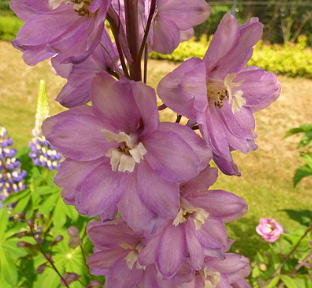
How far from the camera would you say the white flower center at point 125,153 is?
0.68m

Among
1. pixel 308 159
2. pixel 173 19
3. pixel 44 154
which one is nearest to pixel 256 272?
pixel 308 159

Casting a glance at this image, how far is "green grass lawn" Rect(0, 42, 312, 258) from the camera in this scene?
4188 mm

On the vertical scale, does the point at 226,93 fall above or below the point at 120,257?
above

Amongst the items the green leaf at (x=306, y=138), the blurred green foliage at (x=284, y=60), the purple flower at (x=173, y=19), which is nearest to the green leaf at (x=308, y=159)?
the green leaf at (x=306, y=138)

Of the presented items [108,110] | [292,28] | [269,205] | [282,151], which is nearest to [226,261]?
[108,110]

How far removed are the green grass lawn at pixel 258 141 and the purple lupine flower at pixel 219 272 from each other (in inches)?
86.1

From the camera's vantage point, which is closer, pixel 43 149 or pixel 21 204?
pixel 21 204

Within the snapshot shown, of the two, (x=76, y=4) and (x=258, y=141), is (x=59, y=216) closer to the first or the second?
(x=76, y=4)

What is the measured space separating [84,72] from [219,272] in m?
0.60

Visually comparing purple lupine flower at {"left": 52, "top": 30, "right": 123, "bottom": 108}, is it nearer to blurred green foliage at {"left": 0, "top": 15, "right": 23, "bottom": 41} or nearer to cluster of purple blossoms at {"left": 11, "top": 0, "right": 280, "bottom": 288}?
cluster of purple blossoms at {"left": 11, "top": 0, "right": 280, "bottom": 288}

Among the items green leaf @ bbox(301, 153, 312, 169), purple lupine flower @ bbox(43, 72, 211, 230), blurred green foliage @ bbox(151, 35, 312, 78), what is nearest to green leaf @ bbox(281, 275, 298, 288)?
green leaf @ bbox(301, 153, 312, 169)

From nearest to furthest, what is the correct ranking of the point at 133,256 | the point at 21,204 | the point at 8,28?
the point at 133,256, the point at 21,204, the point at 8,28

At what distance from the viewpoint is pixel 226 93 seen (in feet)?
2.53

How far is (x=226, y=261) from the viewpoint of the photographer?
0.96 meters
